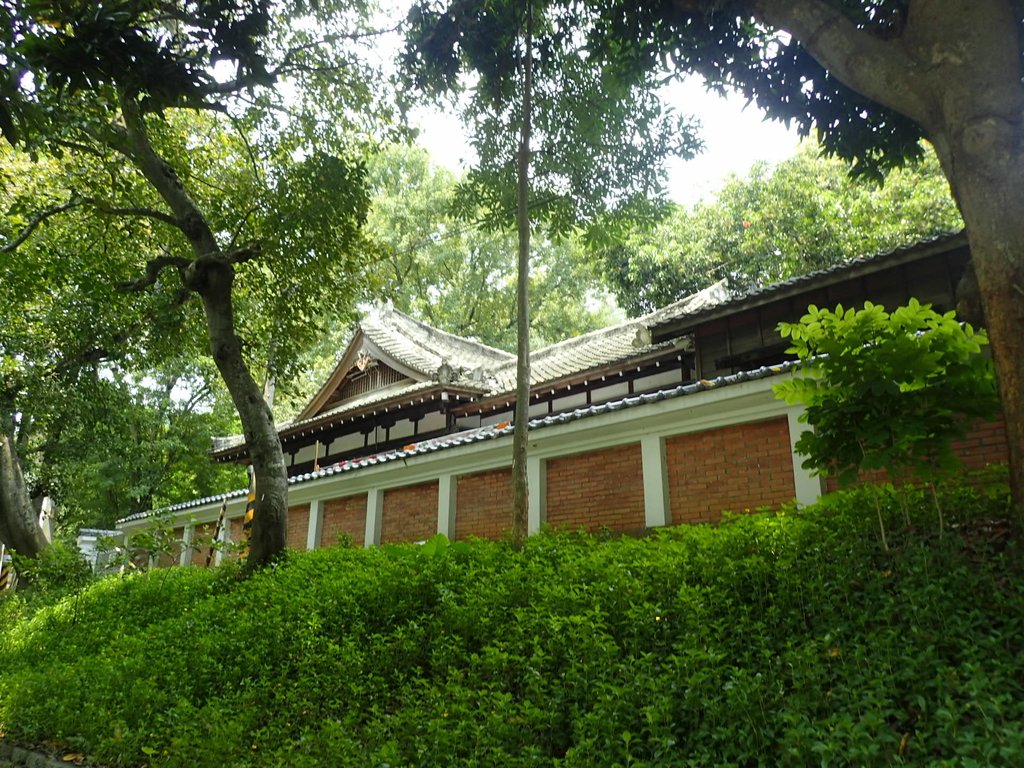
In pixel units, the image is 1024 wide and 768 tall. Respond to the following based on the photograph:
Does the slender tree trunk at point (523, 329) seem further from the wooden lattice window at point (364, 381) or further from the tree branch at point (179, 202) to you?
the wooden lattice window at point (364, 381)

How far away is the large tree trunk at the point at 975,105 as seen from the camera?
4.94 metres

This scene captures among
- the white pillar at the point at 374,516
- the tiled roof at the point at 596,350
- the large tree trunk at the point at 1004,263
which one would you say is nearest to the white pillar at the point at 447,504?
the white pillar at the point at 374,516

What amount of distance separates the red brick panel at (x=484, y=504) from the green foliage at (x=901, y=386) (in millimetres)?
6131

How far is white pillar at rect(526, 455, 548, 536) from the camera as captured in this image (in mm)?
10500

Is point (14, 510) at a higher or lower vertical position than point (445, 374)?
lower

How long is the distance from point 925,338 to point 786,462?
3372 millimetres

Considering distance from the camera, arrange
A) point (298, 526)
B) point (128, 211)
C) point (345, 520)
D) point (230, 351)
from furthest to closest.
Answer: point (298, 526)
point (345, 520)
point (128, 211)
point (230, 351)

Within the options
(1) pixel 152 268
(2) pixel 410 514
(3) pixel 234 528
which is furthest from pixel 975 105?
(3) pixel 234 528

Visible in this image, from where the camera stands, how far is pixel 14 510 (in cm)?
1523

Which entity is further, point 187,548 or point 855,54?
point 187,548

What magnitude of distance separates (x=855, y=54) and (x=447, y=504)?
27.8 ft

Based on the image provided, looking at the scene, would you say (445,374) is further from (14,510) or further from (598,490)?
(14,510)

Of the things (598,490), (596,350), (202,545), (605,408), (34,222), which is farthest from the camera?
(202,545)

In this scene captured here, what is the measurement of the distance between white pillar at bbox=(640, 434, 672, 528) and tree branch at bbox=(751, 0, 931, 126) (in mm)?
4828
